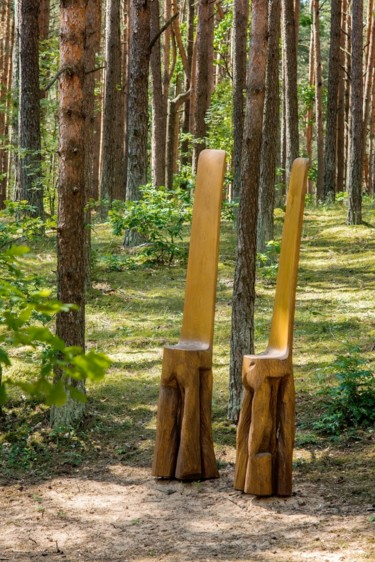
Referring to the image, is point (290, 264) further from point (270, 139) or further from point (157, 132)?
point (157, 132)

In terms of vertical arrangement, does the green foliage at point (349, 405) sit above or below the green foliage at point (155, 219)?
below

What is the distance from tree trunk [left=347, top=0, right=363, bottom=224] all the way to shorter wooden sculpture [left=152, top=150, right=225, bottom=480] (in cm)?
956

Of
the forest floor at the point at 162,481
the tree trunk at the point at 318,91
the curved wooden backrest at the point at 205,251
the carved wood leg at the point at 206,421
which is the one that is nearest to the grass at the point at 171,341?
the forest floor at the point at 162,481

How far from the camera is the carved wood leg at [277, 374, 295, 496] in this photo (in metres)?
5.95

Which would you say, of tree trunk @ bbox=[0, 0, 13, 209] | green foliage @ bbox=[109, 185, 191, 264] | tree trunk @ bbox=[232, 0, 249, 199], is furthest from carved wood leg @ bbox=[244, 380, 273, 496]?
tree trunk @ bbox=[0, 0, 13, 209]

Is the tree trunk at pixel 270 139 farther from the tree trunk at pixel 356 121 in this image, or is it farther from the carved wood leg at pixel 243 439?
the carved wood leg at pixel 243 439

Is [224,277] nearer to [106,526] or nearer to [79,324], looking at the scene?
[79,324]

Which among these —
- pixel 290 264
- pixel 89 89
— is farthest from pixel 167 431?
pixel 89 89

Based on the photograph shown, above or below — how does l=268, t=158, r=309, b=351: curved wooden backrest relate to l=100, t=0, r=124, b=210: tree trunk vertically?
below

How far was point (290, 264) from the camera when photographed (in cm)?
613

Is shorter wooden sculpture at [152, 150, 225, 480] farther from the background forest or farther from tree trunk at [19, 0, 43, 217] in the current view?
tree trunk at [19, 0, 43, 217]

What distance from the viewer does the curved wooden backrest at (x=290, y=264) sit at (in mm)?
6109

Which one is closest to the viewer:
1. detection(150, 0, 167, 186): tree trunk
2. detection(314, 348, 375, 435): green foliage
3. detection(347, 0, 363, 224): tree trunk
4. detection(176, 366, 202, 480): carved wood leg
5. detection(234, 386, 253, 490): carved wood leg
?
detection(234, 386, 253, 490): carved wood leg

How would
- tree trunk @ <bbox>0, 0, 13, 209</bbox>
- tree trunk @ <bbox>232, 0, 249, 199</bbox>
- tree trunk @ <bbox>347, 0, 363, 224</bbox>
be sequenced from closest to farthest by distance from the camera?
1. tree trunk @ <bbox>232, 0, 249, 199</bbox>
2. tree trunk @ <bbox>347, 0, 363, 224</bbox>
3. tree trunk @ <bbox>0, 0, 13, 209</bbox>
